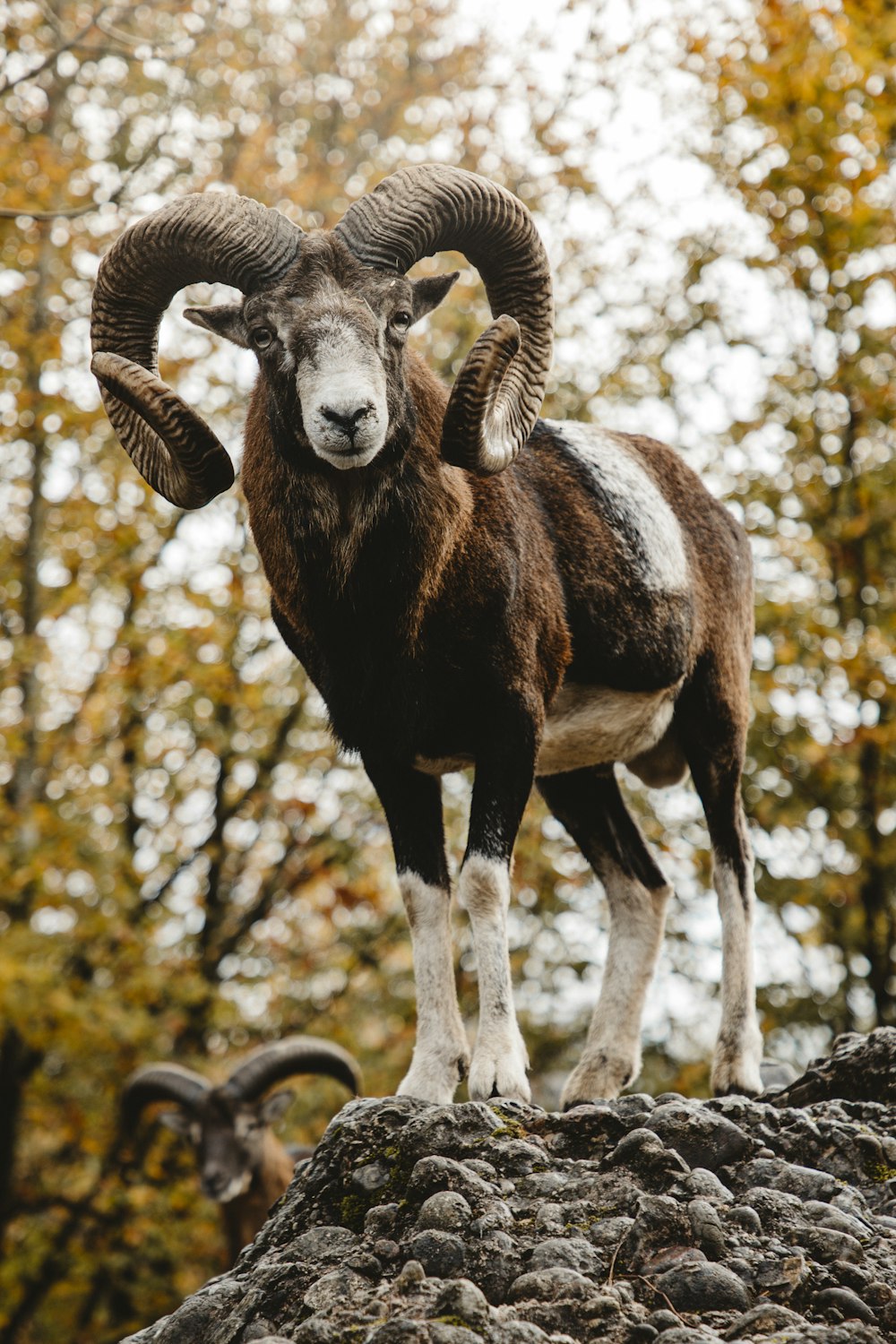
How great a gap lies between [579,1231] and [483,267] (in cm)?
369

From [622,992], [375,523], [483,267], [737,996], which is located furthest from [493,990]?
[483,267]

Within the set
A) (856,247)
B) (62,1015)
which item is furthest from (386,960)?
(856,247)

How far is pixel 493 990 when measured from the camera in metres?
5.23

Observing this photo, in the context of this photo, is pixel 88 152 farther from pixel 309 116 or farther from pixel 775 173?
pixel 775 173

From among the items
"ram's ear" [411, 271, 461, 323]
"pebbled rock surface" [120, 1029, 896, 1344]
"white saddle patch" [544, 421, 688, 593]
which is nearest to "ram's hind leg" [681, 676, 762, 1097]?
"white saddle patch" [544, 421, 688, 593]

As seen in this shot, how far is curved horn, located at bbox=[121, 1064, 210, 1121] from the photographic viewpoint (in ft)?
46.8

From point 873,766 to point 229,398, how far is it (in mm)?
8313

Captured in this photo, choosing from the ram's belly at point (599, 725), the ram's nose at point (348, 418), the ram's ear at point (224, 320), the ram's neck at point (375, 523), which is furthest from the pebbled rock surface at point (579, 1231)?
the ram's ear at point (224, 320)

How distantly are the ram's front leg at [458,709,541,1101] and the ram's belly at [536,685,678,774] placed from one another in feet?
2.46

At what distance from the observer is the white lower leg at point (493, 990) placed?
16.7ft

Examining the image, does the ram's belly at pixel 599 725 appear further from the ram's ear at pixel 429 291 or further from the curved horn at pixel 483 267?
the ram's ear at pixel 429 291

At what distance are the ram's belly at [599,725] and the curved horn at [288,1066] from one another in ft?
27.6

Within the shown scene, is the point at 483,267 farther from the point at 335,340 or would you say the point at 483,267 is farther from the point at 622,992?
the point at 622,992

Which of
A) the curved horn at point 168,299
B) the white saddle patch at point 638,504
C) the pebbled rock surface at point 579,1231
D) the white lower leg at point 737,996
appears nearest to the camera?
the pebbled rock surface at point 579,1231
